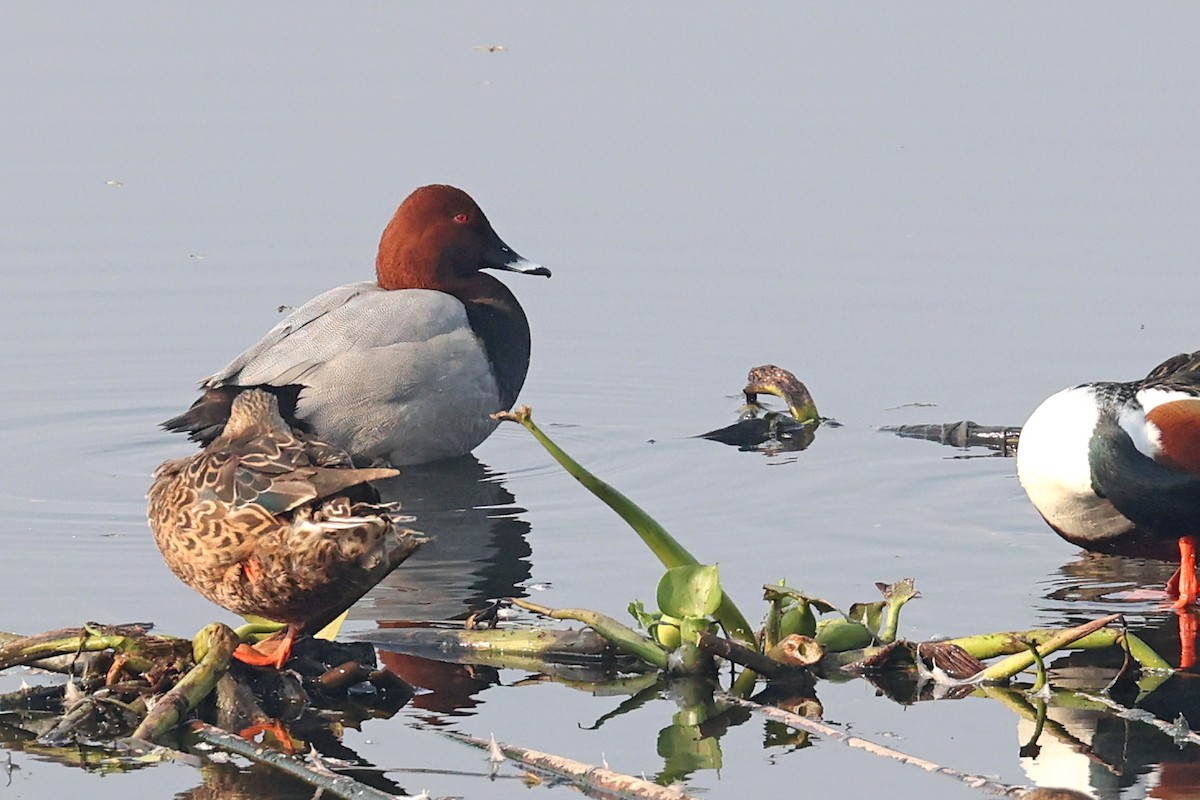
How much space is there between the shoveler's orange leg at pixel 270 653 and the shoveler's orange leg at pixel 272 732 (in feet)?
0.65

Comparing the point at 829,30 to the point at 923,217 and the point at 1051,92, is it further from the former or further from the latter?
the point at 923,217

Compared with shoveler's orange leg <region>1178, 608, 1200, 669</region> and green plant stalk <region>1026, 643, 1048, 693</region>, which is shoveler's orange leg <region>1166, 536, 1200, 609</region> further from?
green plant stalk <region>1026, 643, 1048, 693</region>

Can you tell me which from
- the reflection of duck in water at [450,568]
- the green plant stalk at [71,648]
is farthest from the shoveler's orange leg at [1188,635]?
the green plant stalk at [71,648]

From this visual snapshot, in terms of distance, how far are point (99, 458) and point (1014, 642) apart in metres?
4.60

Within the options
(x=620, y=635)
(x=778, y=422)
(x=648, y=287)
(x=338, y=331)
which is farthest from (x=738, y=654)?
(x=648, y=287)

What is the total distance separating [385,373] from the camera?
28.7 ft

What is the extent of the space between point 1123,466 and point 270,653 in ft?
9.62

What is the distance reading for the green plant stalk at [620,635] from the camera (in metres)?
5.50

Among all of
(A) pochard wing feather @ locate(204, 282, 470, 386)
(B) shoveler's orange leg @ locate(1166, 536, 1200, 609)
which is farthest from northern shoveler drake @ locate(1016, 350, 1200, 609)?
(A) pochard wing feather @ locate(204, 282, 470, 386)

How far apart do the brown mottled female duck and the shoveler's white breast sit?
100 inches

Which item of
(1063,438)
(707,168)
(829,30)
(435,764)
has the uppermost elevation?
(829,30)

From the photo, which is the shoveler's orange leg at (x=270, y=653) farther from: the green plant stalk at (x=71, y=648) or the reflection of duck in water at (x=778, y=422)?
the reflection of duck in water at (x=778, y=422)

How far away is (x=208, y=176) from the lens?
1256 cm

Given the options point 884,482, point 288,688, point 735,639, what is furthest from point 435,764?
point 884,482
